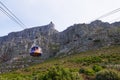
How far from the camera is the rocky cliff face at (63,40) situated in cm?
11701

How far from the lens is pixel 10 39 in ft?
619

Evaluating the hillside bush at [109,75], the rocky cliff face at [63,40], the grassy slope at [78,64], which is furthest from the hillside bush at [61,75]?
the rocky cliff face at [63,40]

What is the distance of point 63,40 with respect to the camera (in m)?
154

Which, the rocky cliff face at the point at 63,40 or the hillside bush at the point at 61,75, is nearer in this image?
the hillside bush at the point at 61,75

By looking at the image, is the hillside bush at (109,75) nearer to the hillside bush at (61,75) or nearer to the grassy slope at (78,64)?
the hillside bush at (61,75)

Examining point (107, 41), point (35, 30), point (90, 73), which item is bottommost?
point (90, 73)

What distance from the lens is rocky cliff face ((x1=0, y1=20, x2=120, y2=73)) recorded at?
11701 centimetres

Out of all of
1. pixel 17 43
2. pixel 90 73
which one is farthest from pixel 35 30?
pixel 90 73

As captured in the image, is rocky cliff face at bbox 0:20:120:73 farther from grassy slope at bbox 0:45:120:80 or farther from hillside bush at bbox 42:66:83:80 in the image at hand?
hillside bush at bbox 42:66:83:80

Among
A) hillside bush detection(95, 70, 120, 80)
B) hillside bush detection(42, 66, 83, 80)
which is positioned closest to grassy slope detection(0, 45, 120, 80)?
hillside bush detection(42, 66, 83, 80)

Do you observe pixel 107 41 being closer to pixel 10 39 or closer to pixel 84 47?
pixel 84 47

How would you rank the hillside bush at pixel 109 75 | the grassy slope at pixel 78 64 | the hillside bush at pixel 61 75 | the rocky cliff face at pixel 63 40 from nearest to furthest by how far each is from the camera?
1. the hillside bush at pixel 109 75
2. the hillside bush at pixel 61 75
3. the grassy slope at pixel 78 64
4. the rocky cliff face at pixel 63 40

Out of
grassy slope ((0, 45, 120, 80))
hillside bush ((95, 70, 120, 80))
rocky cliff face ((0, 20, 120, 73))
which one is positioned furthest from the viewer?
rocky cliff face ((0, 20, 120, 73))

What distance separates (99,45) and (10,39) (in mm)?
91034
